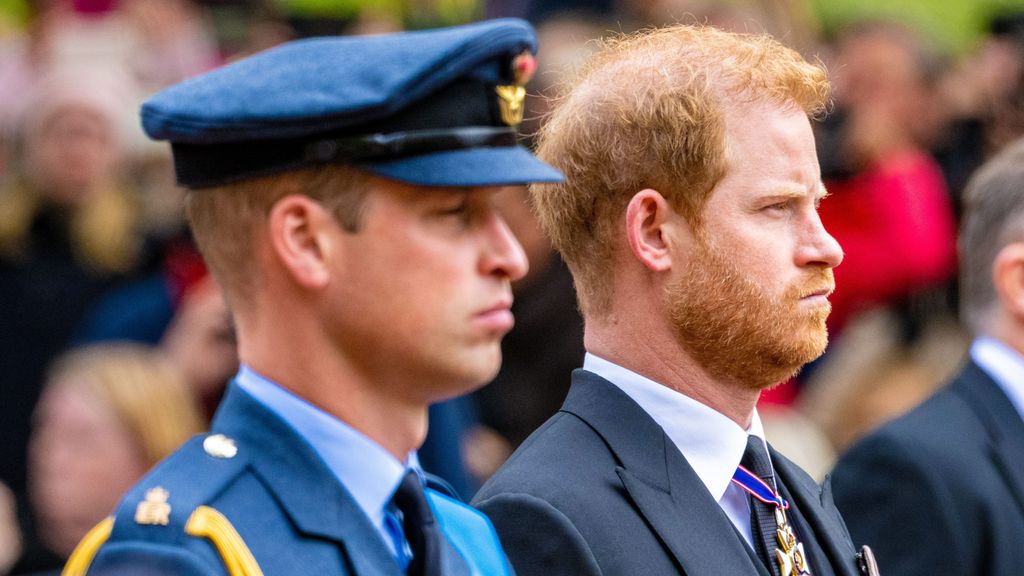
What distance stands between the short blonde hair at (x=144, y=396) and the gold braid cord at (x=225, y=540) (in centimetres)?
204

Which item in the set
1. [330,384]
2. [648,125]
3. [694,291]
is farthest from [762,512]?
[330,384]

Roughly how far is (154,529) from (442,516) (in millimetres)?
543

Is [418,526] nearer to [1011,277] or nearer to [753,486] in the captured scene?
[753,486]

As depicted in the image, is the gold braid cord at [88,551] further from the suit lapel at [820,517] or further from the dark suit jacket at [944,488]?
the dark suit jacket at [944,488]

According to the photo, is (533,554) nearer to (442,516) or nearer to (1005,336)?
(442,516)

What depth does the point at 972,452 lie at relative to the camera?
375 cm

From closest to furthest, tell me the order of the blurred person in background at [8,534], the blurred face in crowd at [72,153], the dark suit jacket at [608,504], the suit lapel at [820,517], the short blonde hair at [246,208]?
the short blonde hair at [246,208] → the dark suit jacket at [608,504] → the suit lapel at [820,517] → the blurred person in background at [8,534] → the blurred face in crowd at [72,153]

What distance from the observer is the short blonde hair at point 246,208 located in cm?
229

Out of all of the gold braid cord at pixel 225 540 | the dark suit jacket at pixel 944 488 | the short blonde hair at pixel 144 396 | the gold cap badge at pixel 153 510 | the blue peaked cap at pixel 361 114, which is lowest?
the short blonde hair at pixel 144 396

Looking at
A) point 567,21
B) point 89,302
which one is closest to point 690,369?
point 89,302

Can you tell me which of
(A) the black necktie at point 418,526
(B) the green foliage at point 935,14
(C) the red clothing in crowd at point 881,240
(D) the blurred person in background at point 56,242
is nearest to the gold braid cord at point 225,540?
(A) the black necktie at point 418,526

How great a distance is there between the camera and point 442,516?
8.44 ft

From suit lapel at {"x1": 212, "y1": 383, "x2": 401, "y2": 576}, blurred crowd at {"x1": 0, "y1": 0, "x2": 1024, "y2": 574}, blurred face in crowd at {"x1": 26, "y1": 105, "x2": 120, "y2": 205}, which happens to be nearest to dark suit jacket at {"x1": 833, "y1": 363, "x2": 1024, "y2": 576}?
blurred crowd at {"x1": 0, "y1": 0, "x2": 1024, "y2": 574}

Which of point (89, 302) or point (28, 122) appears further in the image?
point (28, 122)
